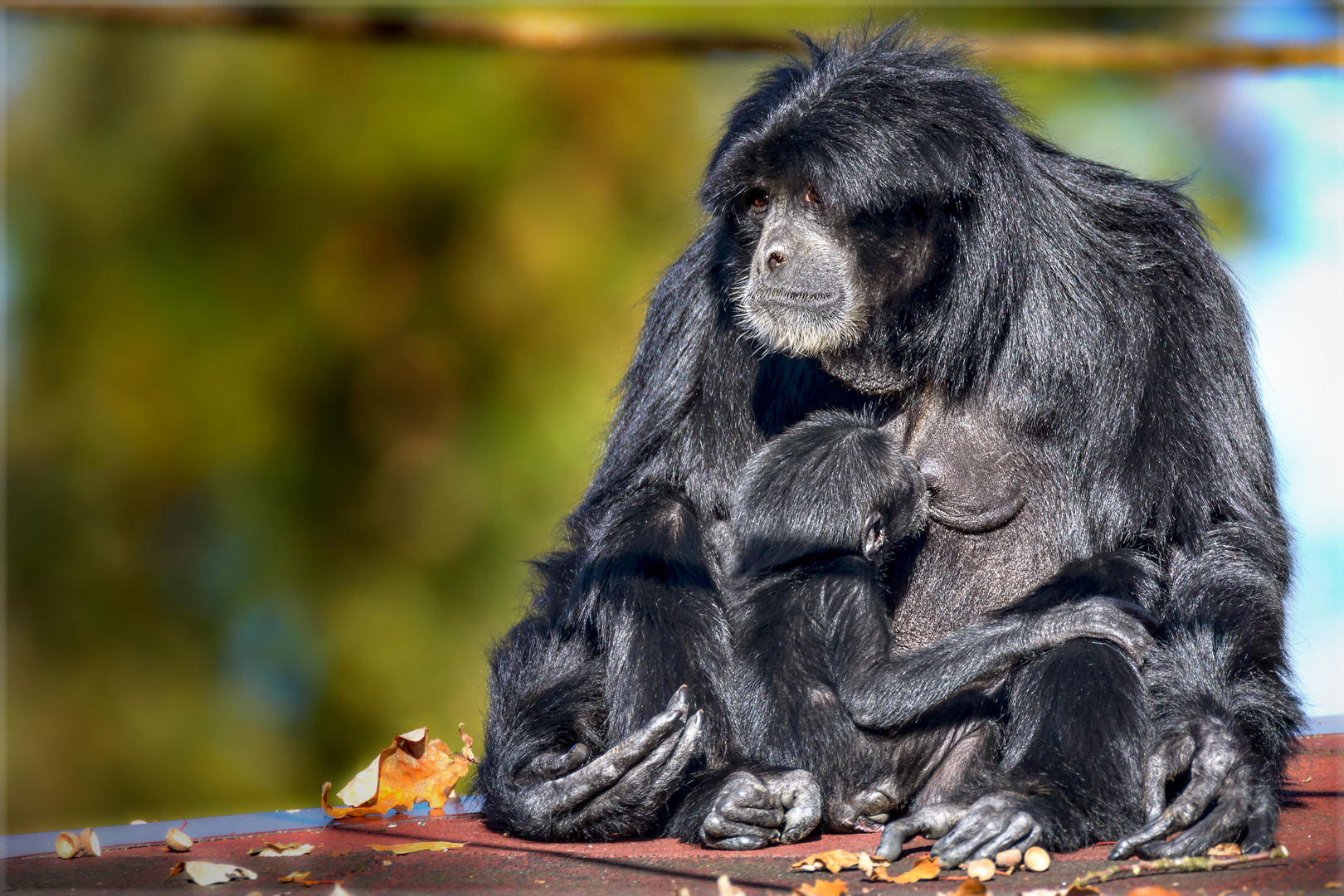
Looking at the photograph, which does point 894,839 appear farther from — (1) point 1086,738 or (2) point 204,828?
(2) point 204,828

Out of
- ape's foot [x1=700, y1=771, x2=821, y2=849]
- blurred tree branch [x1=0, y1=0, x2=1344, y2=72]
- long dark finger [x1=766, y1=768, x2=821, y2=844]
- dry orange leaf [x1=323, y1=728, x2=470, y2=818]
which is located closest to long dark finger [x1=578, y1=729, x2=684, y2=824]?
ape's foot [x1=700, y1=771, x2=821, y2=849]

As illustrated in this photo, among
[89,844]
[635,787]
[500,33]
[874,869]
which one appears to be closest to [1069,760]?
[874,869]

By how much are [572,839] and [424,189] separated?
10.9m

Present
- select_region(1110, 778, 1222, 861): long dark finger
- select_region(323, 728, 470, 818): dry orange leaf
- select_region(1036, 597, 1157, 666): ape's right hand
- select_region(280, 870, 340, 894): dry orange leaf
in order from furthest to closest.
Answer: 1. select_region(323, 728, 470, 818): dry orange leaf
2. select_region(1036, 597, 1157, 666): ape's right hand
3. select_region(280, 870, 340, 894): dry orange leaf
4. select_region(1110, 778, 1222, 861): long dark finger

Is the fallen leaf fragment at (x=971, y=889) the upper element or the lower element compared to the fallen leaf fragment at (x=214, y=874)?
lower

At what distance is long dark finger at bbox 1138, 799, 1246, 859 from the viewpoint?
11.2ft

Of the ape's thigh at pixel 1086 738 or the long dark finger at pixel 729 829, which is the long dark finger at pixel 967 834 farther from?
the long dark finger at pixel 729 829

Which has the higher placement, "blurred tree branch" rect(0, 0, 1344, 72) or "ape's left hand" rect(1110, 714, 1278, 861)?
"blurred tree branch" rect(0, 0, 1344, 72)

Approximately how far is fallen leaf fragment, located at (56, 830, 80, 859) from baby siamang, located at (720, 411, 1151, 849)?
216 cm

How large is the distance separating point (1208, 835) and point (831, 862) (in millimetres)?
1075

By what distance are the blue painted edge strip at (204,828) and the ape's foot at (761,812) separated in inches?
56.0

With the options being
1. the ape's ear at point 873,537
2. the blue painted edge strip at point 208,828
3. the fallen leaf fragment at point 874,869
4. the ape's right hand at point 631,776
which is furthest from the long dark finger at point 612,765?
the blue painted edge strip at point 208,828

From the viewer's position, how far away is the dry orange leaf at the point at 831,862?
11.3 feet

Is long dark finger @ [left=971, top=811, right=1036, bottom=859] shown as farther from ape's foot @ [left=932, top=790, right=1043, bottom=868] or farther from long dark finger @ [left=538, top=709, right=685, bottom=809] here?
long dark finger @ [left=538, top=709, right=685, bottom=809]
